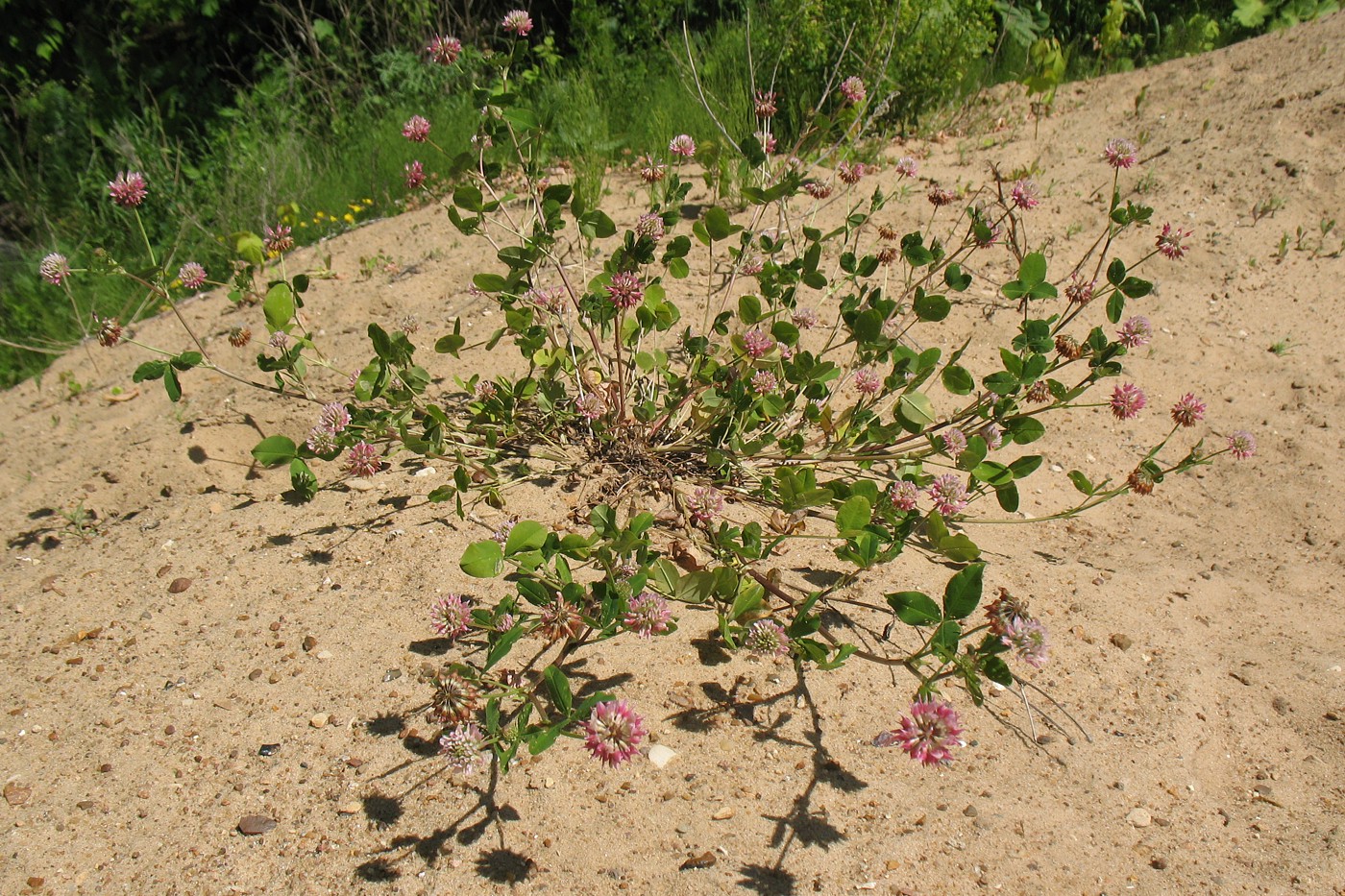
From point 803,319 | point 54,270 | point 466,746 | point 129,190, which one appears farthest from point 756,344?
point 54,270

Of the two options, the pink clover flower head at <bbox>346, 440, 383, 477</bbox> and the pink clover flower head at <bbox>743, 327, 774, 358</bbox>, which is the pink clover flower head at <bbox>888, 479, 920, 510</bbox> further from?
the pink clover flower head at <bbox>346, 440, 383, 477</bbox>

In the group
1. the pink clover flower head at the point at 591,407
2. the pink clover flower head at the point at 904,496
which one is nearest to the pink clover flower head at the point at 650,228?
the pink clover flower head at the point at 591,407

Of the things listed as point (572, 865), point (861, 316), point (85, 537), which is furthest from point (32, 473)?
point (861, 316)

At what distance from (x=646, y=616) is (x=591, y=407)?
98 centimetres

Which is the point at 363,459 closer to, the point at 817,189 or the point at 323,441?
the point at 323,441

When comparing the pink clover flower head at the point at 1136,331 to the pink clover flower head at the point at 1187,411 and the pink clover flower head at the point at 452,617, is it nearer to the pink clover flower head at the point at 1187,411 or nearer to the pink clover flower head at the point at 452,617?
the pink clover flower head at the point at 1187,411

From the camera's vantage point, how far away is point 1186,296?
154 inches

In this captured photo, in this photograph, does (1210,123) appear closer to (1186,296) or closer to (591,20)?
(1186,296)

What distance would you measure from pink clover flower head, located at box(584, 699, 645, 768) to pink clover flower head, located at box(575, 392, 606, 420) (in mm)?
1216

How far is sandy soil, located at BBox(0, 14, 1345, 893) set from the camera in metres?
1.90

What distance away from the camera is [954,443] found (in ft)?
8.56

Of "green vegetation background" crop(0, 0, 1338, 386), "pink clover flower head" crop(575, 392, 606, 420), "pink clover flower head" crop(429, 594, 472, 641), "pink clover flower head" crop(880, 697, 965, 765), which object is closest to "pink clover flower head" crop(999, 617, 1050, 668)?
"pink clover flower head" crop(880, 697, 965, 765)

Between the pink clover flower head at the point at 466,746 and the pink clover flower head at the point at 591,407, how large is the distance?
115 centimetres

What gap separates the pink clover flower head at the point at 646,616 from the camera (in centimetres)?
199
